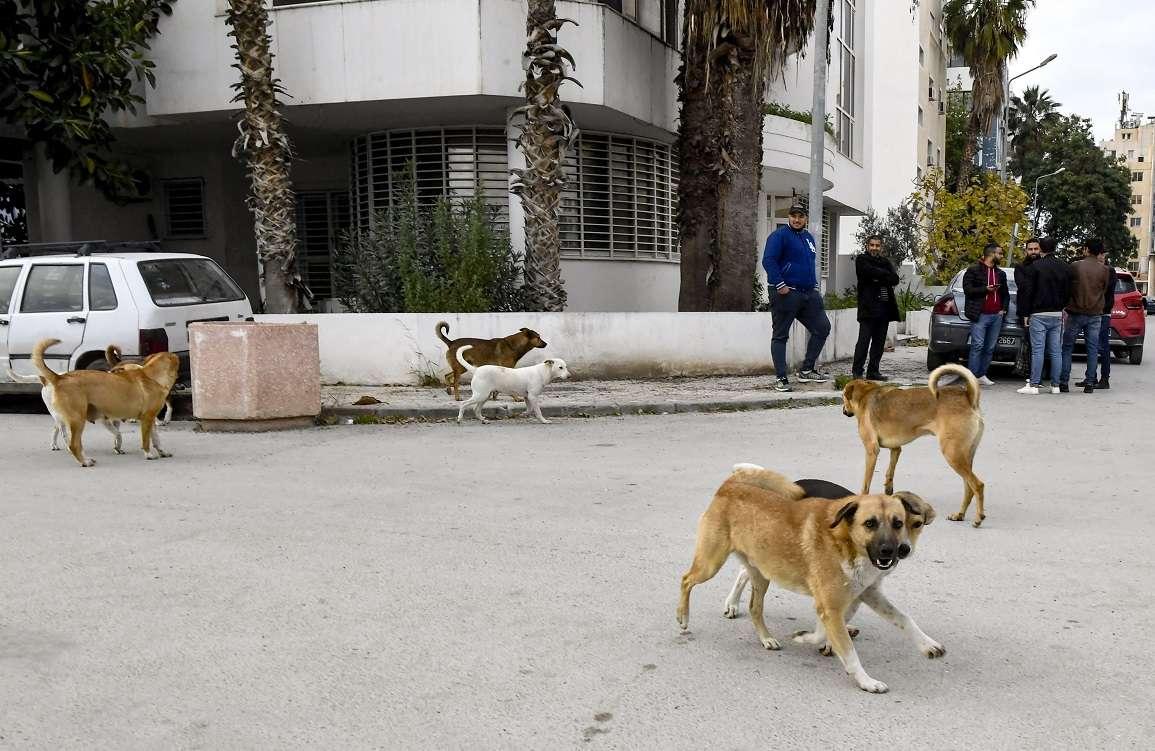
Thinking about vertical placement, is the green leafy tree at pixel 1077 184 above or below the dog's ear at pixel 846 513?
above

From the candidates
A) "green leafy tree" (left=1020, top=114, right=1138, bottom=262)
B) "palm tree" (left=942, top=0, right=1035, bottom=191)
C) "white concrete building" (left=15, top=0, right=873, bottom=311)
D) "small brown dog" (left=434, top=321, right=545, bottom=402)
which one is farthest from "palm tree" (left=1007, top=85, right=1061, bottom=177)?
"small brown dog" (left=434, top=321, right=545, bottom=402)

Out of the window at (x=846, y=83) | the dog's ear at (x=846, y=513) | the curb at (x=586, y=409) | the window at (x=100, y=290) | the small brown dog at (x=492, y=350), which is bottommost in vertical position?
the curb at (x=586, y=409)

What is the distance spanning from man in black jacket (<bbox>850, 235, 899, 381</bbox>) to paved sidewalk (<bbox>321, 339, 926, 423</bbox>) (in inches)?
30.0

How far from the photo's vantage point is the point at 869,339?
13.1 m

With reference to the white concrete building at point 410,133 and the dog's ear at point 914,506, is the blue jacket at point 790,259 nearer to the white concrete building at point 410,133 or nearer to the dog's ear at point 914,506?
the white concrete building at point 410,133

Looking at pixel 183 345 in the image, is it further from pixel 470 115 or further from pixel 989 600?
pixel 989 600

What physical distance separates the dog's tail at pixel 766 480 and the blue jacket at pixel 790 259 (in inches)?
334

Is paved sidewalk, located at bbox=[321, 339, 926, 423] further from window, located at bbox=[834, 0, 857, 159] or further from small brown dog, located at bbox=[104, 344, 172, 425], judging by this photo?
window, located at bbox=[834, 0, 857, 159]

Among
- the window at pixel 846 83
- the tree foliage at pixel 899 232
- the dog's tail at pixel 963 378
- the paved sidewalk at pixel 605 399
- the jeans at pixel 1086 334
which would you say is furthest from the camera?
the tree foliage at pixel 899 232

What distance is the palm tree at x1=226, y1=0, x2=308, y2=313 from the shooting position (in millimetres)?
13875

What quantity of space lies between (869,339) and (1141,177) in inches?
5660

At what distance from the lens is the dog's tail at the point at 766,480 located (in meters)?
3.94

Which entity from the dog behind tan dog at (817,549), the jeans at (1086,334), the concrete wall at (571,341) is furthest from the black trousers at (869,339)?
the dog behind tan dog at (817,549)

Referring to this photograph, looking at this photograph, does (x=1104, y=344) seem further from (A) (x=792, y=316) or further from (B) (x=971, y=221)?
(B) (x=971, y=221)
